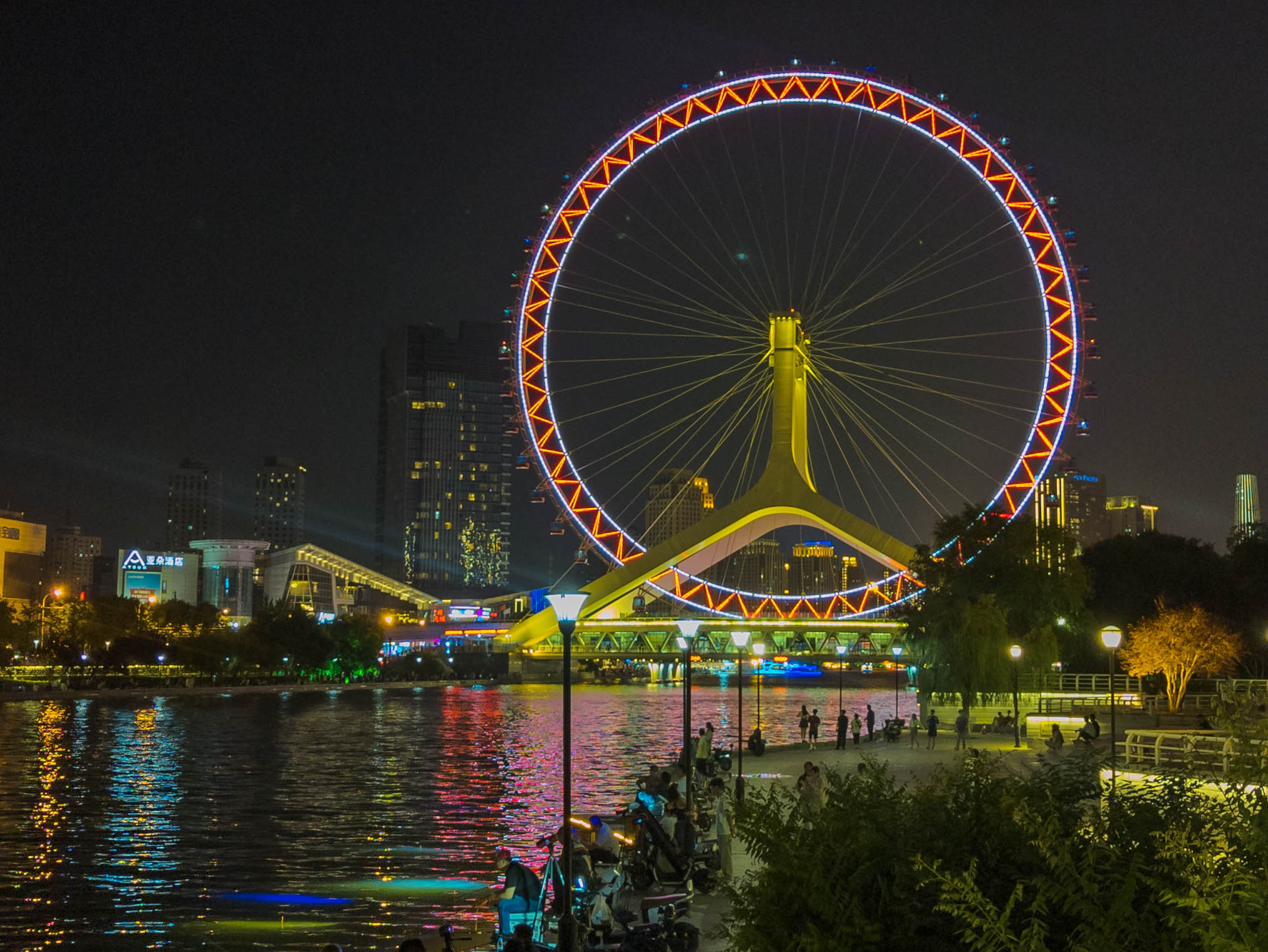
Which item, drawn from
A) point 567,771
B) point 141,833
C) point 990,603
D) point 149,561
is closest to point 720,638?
point 990,603

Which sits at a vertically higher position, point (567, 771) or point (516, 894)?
point (567, 771)

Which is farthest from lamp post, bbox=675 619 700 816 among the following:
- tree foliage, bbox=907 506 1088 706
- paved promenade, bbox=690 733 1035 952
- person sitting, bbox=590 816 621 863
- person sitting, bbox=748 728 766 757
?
tree foliage, bbox=907 506 1088 706

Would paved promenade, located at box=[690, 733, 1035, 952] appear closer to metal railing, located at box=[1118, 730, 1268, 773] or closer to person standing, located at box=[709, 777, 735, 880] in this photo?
person standing, located at box=[709, 777, 735, 880]

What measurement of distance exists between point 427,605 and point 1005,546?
417 ft

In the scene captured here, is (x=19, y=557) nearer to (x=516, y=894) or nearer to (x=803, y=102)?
(x=803, y=102)

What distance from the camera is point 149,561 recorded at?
126 meters

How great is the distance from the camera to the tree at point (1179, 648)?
160 ft

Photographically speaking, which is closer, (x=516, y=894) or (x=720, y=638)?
(x=516, y=894)

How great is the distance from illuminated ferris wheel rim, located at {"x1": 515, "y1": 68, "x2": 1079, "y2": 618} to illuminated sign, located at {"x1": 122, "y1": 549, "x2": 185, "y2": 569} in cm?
7842

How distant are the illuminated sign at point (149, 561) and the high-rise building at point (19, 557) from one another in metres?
7.61

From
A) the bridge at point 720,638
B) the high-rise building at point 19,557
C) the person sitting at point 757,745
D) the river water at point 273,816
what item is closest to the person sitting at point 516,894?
the river water at point 273,816

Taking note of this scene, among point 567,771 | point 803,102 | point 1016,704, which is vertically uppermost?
Result: point 803,102

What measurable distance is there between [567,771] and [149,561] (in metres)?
122

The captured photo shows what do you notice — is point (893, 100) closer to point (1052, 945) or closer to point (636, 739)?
point (636, 739)
